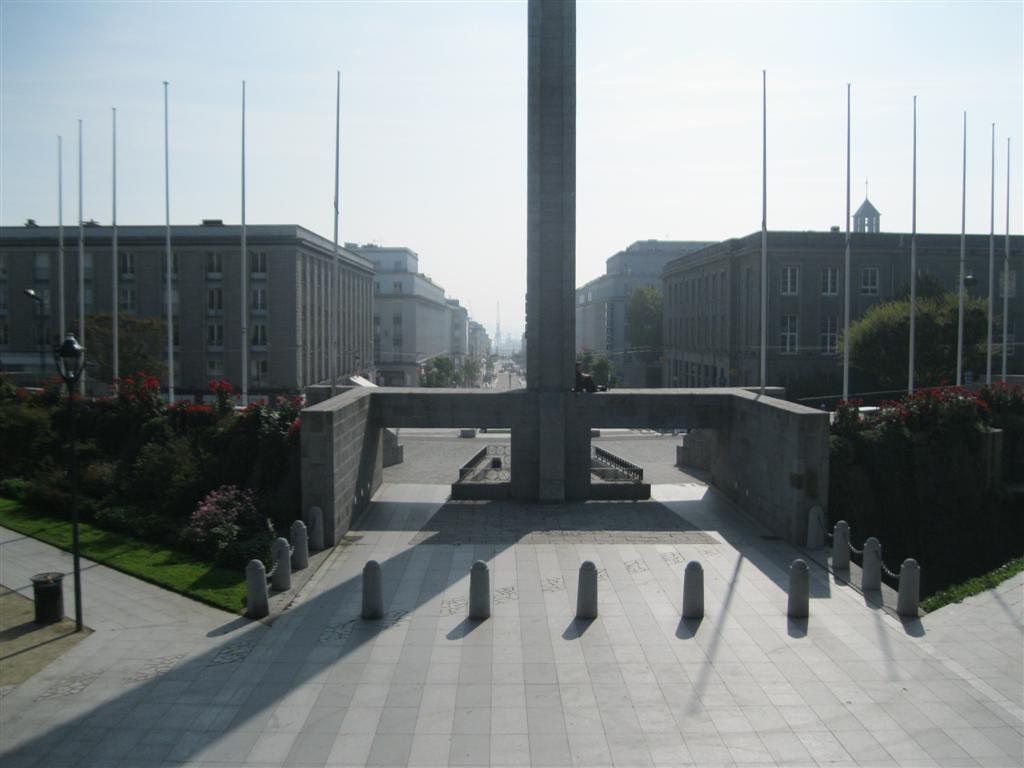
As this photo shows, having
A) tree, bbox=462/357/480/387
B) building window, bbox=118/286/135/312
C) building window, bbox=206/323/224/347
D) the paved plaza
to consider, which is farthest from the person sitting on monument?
tree, bbox=462/357/480/387

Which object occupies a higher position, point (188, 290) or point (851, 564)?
point (188, 290)

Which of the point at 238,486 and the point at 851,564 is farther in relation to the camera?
the point at 238,486

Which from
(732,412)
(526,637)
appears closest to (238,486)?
(526,637)

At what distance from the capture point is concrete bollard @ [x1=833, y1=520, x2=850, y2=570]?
1691 centimetres

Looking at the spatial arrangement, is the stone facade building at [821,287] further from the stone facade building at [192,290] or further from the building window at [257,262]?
the building window at [257,262]

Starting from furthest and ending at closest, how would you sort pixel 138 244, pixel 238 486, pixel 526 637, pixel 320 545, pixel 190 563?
pixel 138 244
pixel 238 486
pixel 320 545
pixel 190 563
pixel 526 637

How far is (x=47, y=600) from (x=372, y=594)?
5063 millimetres

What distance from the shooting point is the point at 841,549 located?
1692cm

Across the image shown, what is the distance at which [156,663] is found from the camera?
39.5 feet

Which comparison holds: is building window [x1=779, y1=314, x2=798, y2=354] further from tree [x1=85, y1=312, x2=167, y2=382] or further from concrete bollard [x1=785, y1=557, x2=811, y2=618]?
concrete bollard [x1=785, y1=557, x2=811, y2=618]

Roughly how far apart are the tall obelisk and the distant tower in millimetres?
55003

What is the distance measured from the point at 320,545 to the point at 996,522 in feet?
60.9

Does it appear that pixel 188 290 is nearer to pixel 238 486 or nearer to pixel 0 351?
pixel 0 351

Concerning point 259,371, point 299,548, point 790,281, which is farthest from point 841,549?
point 259,371
